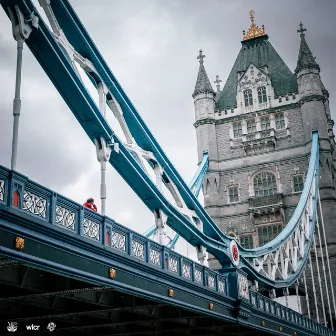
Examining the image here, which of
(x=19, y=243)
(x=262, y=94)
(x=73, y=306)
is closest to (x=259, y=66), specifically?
(x=262, y=94)

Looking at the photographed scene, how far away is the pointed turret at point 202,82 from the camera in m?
47.1

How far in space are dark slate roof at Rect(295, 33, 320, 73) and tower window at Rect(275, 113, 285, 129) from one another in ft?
12.2

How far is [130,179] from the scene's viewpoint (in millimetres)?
14125

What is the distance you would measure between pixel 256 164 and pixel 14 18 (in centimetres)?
3463

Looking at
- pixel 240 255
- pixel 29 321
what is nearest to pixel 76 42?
pixel 29 321

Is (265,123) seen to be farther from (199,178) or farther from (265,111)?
(199,178)

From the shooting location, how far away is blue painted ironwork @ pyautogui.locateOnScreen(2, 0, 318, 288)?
11297mm

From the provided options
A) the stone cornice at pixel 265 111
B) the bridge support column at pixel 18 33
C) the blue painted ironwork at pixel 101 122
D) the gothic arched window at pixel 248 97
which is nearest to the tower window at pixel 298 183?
the stone cornice at pixel 265 111

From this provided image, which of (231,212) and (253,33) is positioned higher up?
(253,33)

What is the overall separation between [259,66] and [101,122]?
124 feet

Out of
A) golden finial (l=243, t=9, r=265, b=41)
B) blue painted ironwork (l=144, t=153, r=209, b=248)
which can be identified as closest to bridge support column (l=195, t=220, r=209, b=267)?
blue painted ironwork (l=144, t=153, r=209, b=248)

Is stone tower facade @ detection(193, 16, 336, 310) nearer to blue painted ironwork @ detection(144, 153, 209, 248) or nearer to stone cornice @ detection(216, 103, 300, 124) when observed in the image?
stone cornice @ detection(216, 103, 300, 124)

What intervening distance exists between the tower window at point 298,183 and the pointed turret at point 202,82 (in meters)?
10.3

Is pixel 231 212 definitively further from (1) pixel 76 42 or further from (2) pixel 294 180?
(1) pixel 76 42
